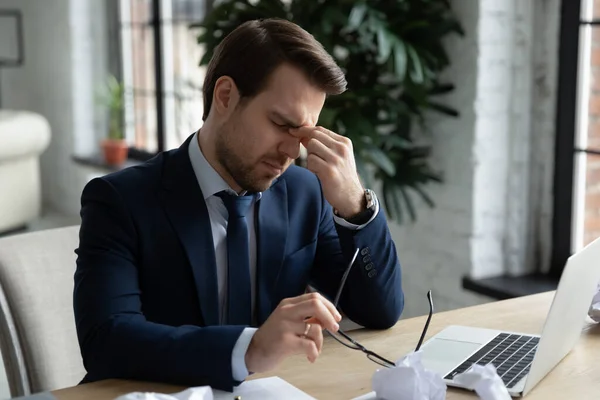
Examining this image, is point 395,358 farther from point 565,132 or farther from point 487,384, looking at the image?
point 565,132

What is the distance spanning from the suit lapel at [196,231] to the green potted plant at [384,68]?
45.2 inches

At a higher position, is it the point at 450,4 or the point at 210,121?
the point at 450,4

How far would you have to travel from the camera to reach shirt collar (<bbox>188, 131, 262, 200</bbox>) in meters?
1.67

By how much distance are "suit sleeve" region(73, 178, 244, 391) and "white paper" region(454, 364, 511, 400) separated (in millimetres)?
361

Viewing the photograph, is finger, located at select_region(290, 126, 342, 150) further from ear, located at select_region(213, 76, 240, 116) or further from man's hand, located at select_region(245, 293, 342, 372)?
man's hand, located at select_region(245, 293, 342, 372)

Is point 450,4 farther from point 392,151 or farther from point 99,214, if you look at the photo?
point 99,214

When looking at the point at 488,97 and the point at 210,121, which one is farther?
the point at 488,97

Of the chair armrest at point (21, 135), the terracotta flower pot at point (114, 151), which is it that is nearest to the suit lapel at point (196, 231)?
the chair armrest at point (21, 135)

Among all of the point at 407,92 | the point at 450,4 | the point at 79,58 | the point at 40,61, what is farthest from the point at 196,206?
the point at 40,61

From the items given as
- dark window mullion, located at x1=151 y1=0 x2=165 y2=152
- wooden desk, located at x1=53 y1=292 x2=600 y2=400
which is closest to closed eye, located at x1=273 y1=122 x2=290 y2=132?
wooden desk, located at x1=53 y1=292 x2=600 y2=400

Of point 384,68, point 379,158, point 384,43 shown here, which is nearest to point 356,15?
point 384,43

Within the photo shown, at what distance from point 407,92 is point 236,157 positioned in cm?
133

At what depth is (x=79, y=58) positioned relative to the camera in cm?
600

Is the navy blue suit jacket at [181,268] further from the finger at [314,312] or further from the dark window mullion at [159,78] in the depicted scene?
the dark window mullion at [159,78]
